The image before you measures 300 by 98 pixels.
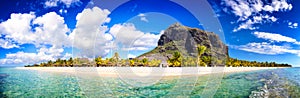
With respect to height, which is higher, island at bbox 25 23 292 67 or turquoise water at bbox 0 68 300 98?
island at bbox 25 23 292 67

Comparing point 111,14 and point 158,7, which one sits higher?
point 158,7

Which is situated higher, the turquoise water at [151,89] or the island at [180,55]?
the island at [180,55]

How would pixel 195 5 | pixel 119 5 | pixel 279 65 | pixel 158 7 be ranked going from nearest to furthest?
pixel 119 5 → pixel 195 5 → pixel 158 7 → pixel 279 65

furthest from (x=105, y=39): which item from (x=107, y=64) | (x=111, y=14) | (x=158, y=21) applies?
(x=107, y=64)

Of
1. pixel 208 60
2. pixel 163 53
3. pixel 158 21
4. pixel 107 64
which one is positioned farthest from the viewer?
pixel 163 53

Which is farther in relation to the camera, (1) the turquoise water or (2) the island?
(2) the island

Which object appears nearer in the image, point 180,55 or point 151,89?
point 151,89

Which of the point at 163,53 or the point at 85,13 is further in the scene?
the point at 163,53

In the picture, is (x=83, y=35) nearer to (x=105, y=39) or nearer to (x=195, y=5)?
(x=105, y=39)

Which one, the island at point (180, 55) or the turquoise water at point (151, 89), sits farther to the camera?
the island at point (180, 55)

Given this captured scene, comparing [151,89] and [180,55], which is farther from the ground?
[180,55]
